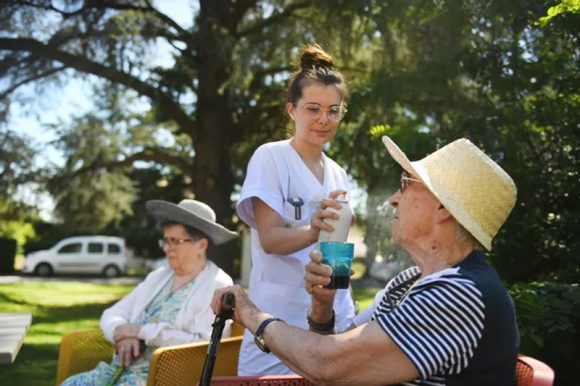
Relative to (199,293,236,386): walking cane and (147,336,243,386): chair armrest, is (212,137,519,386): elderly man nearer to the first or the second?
(199,293,236,386): walking cane

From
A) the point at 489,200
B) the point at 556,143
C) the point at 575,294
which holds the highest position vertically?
the point at 556,143

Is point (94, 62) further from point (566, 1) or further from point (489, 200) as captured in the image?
point (489, 200)

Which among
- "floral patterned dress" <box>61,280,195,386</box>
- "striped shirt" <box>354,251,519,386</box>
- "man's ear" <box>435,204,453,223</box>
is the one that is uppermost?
"man's ear" <box>435,204,453,223</box>

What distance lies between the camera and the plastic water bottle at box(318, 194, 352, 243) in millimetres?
2051

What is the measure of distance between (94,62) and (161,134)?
→ 665 cm

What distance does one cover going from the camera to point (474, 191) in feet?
6.04

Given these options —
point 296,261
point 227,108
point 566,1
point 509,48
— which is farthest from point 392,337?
point 227,108

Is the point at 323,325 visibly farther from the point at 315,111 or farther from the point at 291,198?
the point at 315,111

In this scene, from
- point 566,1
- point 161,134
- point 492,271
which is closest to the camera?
point 492,271

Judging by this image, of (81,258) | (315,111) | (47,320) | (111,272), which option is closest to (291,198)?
(315,111)

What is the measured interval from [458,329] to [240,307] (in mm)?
768

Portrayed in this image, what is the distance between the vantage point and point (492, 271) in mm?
1799

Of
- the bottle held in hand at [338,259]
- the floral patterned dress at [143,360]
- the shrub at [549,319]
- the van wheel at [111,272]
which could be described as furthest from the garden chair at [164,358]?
the van wheel at [111,272]

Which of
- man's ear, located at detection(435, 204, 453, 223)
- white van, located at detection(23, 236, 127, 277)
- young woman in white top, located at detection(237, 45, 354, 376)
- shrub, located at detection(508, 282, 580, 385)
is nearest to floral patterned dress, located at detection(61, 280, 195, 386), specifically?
young woman in white top, located at detection(237, 45, 354, 376)
